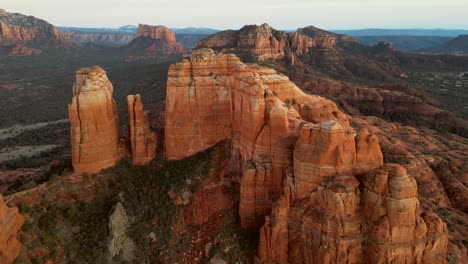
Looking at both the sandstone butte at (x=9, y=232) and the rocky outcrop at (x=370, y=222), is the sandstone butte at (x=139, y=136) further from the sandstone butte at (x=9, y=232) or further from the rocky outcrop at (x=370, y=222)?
the rocky outcrop at (x=370, y=222)

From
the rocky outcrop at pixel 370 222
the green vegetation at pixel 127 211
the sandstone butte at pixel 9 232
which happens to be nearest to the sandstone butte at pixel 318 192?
the rocky outcrop at pixel 370 222

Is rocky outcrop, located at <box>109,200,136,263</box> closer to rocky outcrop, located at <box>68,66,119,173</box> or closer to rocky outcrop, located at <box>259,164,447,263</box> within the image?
rocky outcrop, located at <box>68,66,119,173</box>

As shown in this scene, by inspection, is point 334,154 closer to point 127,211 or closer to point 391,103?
point 127,211

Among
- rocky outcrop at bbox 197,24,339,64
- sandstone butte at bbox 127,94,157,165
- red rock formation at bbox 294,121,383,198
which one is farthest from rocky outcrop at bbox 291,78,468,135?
red rock formation at bbox 294,121,383,198

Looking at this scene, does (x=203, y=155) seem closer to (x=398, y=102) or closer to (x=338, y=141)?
(x=338, y=141)

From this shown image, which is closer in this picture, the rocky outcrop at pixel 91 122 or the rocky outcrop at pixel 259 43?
the rocky outcrop at pixel 91 122

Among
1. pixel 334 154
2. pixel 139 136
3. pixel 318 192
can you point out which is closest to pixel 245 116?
pixel 334 154

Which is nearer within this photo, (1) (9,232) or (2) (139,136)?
(1) (9,232)
